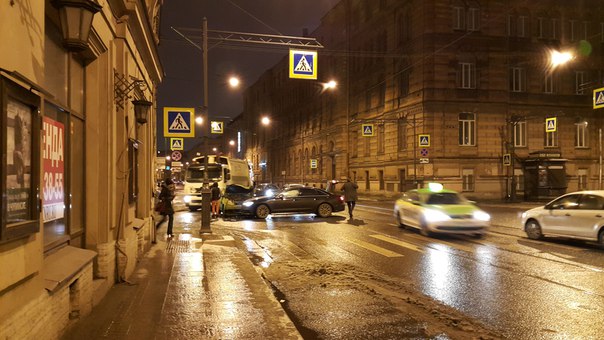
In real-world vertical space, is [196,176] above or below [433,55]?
below

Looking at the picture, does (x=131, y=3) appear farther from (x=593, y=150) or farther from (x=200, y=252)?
(x=593, y=150)

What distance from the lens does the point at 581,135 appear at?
42.4 m

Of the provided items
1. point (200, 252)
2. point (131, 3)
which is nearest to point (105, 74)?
→ point (131, 3)

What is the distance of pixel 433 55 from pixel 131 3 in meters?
33.3

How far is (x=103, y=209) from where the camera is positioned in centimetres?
741

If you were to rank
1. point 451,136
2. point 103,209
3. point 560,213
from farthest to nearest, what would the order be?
1. point 451,136
2. point 560,213
3. point 103,209

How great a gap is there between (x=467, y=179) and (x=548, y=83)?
11.6 meters

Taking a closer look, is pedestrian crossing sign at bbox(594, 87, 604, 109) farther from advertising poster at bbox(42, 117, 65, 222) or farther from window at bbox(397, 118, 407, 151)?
window at bbox(397, 118, 407, 151)

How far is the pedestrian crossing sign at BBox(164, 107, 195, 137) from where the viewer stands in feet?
51.1

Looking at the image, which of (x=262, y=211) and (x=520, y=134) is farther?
(x=520, y=134)

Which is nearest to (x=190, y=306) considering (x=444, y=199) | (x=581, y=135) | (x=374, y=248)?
(x=374, y=248)

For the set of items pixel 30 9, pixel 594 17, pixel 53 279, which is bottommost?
pixel 53 279

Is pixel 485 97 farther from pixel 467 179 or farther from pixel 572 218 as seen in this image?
pixel 572 218

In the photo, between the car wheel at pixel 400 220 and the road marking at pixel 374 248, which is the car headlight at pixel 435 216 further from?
the road marking at pixel 374 248
